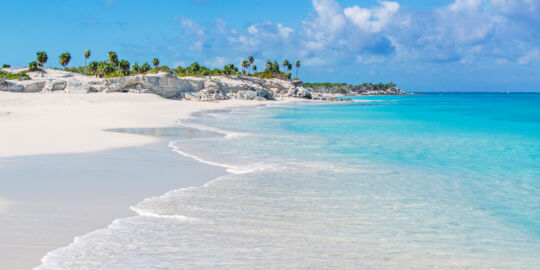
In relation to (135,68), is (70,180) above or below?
below

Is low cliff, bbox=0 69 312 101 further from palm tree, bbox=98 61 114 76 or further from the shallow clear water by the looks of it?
the shallow clear water

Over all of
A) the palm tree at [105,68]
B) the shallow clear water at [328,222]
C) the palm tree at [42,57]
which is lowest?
the shallow clear water at [328,222]

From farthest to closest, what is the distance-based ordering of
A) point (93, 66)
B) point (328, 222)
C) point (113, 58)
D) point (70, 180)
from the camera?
point (113, 58) < point (93, 66) < point (70, 180) < point (328, 222)

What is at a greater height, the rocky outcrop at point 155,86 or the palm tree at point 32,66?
the palm tree at point 32,66

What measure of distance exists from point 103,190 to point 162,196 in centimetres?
116

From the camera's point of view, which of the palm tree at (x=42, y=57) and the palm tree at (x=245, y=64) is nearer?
the palm tree at (x=42, y=57)

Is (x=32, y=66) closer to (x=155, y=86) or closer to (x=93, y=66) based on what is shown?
(x=93, y=66)

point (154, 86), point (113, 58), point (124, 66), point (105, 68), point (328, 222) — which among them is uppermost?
point (113, 58)

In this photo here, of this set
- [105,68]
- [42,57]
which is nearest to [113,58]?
[105,68]

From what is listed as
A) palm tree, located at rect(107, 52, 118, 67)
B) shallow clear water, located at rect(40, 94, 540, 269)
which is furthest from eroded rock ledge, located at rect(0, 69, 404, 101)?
shallow clear water, located at rect(40, 94, 540, 269)

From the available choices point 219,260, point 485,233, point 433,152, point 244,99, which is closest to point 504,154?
point 433,152

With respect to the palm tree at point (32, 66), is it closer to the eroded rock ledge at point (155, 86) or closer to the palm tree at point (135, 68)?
the eroded rock ledge at point (155, 86)

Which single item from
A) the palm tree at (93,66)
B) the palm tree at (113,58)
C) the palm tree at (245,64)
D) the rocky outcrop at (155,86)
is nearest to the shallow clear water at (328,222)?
the rocky outcrop at (155,86)

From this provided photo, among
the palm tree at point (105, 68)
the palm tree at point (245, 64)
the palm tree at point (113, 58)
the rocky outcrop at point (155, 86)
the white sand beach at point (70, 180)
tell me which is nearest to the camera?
the white sand beach at point (70, 180)
